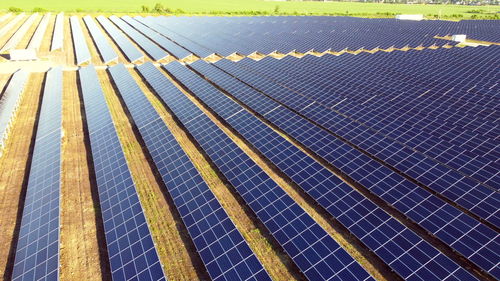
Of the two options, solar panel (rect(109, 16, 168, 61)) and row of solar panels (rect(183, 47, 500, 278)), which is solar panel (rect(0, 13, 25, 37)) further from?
row of solar panels (rect(183, 47, 500, 278))

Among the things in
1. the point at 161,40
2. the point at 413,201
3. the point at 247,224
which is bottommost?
the point at 247,224

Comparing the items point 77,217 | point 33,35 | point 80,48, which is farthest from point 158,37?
point 77,217

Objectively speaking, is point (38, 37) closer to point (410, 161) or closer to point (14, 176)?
point (14, 176)

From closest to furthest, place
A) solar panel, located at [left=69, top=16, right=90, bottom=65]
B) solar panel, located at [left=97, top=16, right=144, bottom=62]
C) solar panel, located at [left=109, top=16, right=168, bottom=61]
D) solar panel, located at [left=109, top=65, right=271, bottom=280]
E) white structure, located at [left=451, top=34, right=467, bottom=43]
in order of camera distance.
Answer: solar panel, located at [left=109, top=65, right=271, bottom=280] → solar panel, located at [left=69, top=16, right=90, bottom=65] → solar panel, located at [left=97, top=16, right=144, bottom=62] → solar panel, located at [left=109, top=16, right=168, bottom=61] → white structure, located at [left=451, top=34, right=467, bottom=43]

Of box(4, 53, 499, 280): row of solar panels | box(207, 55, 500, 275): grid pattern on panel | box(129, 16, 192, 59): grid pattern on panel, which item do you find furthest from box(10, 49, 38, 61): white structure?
box(207, 55, 500, 275): grid pattern on panel

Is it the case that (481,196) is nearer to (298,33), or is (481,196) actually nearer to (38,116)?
(38,116)
